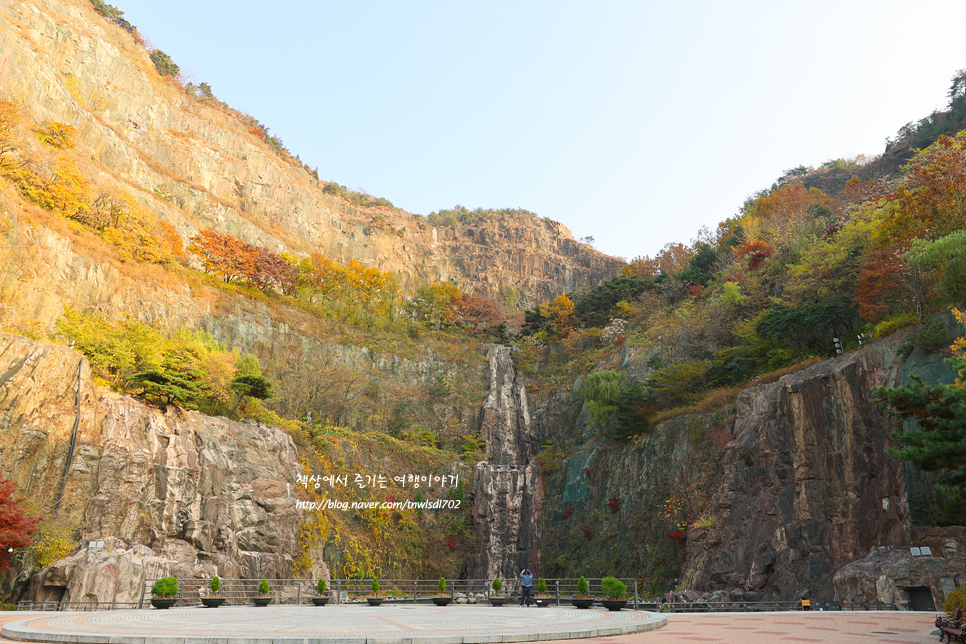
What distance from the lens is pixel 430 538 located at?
31781 mm

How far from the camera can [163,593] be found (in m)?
17.2

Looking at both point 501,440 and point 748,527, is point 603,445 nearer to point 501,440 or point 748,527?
point 501,440

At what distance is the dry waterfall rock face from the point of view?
18.6m

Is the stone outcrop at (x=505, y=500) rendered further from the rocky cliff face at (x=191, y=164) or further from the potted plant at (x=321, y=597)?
the rocky cliff face at (x=191, y=164)

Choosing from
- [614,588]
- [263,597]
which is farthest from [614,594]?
[263,597]

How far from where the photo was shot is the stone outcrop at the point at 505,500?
107ft

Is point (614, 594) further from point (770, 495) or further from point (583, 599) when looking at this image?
point (770, 495)

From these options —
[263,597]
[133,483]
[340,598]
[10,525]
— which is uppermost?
[133,483]

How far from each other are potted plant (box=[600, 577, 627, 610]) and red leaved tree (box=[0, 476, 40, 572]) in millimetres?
16786

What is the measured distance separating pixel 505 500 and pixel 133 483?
66.2 feet

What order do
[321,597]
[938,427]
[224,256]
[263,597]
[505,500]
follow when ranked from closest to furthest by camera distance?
[938,427] < [263,597] < [321,597] < [505,500] < [224,256]

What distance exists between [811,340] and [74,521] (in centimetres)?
2952

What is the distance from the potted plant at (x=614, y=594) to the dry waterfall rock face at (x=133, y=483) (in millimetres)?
13649

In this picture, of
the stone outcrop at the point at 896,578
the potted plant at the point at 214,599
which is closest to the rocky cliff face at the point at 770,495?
the stone outcrop at the point at 896,578
